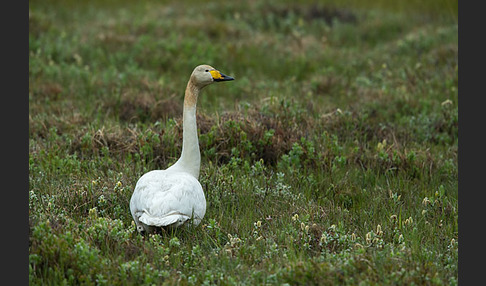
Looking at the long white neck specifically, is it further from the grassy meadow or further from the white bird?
the grassy meadow

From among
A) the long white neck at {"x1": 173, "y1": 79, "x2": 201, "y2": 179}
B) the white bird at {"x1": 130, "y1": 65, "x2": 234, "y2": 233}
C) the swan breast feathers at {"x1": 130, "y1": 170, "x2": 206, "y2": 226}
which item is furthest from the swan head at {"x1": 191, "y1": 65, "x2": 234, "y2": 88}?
the swan breast feathers at {"x1": 130, "y1": 170, "x2": 206, "y2": 226}

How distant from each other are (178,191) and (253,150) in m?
2.43

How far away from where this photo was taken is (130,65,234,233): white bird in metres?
5.38

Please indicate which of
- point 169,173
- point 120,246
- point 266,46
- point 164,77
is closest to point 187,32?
point 266,46

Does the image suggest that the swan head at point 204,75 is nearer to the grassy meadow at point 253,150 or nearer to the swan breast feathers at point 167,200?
the swan breast feathers at point 167,200

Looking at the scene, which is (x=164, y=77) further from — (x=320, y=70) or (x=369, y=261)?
(x=369, y=261)

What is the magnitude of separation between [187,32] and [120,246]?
9.58 m

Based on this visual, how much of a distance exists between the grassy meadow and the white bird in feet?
0.63

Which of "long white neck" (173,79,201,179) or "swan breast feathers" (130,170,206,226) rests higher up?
"long white neck" (173,79,201,179)

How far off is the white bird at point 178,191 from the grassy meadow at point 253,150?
0.63 ft

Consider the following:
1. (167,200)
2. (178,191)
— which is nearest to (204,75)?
(178,191)

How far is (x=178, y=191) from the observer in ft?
18.2

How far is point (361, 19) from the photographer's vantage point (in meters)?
16.8

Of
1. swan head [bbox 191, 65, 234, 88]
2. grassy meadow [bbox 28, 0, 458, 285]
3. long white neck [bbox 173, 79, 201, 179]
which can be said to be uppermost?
swan head [bbox 191, 65, 234, 88]
